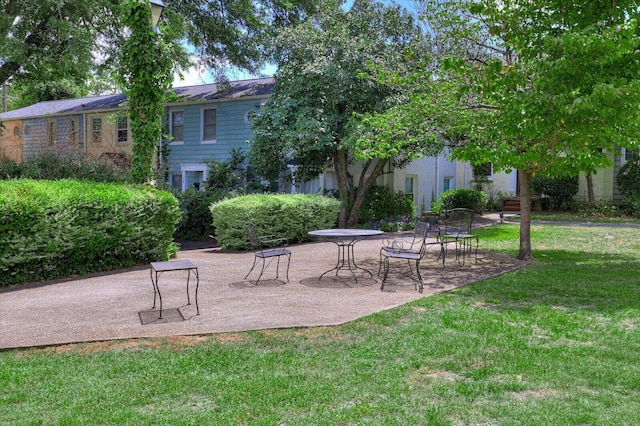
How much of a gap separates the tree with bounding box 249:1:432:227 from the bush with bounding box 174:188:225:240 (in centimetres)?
213

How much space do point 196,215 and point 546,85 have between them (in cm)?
1092

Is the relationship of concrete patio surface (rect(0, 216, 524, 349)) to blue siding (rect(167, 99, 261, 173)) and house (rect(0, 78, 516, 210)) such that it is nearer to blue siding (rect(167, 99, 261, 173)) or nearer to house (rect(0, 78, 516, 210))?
house (rect(0, 78, 516, 210))

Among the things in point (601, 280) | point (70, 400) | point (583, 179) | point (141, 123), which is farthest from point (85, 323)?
point (583, 179)

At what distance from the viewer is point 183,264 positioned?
22.4ft

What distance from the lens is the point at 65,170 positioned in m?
14.3

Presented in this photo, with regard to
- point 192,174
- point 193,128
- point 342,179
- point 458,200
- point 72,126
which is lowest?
point 458,200

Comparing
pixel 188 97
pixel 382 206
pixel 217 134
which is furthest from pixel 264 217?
pixel 188 97

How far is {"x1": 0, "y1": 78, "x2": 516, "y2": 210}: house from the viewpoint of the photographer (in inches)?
809

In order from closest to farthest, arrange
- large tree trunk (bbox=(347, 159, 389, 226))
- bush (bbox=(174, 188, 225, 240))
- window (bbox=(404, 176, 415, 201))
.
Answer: bush (bbox=(174, 188, 225, 240)) < large tree trunk (bbox=(347, 159, 389, 226)) < window (bbox=(404, 176, 415, 201))

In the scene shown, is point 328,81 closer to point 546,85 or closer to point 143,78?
point 143,78

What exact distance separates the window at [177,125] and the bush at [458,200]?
10.6 meters

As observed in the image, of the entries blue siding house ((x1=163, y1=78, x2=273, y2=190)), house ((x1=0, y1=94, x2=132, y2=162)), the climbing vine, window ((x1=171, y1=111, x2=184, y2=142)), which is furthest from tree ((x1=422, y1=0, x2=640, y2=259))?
house ((x1=0, y1=94, x2=132, y2=162))

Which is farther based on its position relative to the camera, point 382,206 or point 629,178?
point 629,178

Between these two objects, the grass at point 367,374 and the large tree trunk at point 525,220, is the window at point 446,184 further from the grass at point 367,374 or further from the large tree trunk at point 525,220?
the grass at point 367,374
